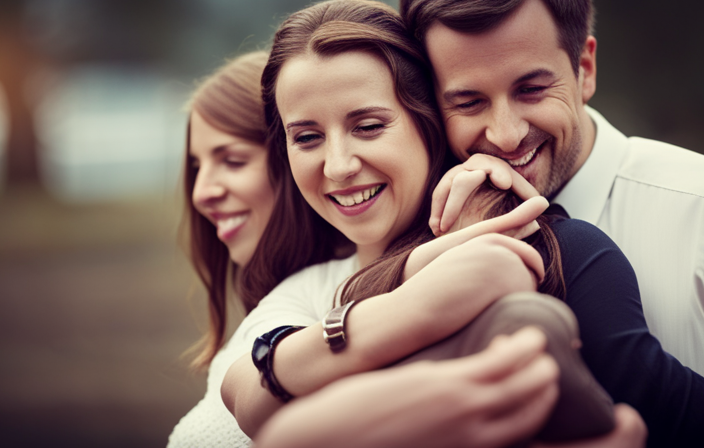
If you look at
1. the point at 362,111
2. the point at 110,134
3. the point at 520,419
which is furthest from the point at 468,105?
the point at 110,134

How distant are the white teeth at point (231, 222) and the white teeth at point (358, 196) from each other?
2.99ft

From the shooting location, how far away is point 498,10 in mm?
2191

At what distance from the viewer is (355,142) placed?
226cm

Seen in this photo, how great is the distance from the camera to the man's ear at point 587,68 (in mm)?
2566

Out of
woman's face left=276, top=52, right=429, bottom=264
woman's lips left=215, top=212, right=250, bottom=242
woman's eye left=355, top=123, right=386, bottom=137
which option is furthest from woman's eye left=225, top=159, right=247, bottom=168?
woman's eye left=355, top=123, right=386, bottom=137

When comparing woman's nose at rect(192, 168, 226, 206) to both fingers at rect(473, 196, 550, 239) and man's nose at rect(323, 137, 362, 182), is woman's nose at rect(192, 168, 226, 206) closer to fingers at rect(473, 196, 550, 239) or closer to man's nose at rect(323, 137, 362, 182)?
man's nose at rect(323, 137, 362, 182)

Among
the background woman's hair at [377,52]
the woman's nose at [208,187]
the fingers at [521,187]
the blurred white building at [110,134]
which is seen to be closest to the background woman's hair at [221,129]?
the woman's nose at [208,187]

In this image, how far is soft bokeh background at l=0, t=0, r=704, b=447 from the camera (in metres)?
6.11

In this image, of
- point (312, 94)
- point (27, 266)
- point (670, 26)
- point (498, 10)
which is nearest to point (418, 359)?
point (312, 94)

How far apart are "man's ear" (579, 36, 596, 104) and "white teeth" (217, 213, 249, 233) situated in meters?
1.55

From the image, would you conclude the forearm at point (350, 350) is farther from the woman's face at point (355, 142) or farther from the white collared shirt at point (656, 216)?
the white collared shirt at point (656, 216)

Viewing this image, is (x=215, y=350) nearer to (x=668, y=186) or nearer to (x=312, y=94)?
(x=312, y=94)

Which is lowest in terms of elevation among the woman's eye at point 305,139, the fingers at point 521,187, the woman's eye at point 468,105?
the fingers at point 521,187

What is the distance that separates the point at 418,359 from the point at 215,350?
2076mm
